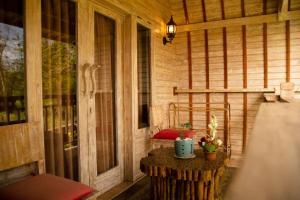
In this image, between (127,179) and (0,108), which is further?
(127,179)

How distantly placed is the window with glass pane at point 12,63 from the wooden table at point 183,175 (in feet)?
4.26

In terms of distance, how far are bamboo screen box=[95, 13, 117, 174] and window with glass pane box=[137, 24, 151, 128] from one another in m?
0.63

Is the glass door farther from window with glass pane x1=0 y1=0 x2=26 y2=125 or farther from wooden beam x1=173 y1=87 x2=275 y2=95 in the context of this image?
wooden beam x1=173 y1=87 x2=275 y2=95

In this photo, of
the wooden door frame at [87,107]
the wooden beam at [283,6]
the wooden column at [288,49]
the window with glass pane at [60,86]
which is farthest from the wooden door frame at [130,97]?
the wooden column at [288,49]

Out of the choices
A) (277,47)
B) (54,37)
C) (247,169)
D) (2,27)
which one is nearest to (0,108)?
(2,27)

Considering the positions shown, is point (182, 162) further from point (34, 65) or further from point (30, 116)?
point (34, 65)

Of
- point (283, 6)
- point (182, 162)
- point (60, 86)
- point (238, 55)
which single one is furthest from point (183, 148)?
point (283, 6)

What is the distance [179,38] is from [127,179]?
3078 millimetres

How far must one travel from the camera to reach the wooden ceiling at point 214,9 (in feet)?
15.7

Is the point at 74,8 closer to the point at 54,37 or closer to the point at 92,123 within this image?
Result: the point at 54,37

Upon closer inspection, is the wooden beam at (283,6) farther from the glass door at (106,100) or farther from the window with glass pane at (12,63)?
the window with glass pane at (12,63)

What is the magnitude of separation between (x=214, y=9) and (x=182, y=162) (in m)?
3.51

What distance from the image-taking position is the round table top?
254 centimetres

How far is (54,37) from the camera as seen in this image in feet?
8.46
